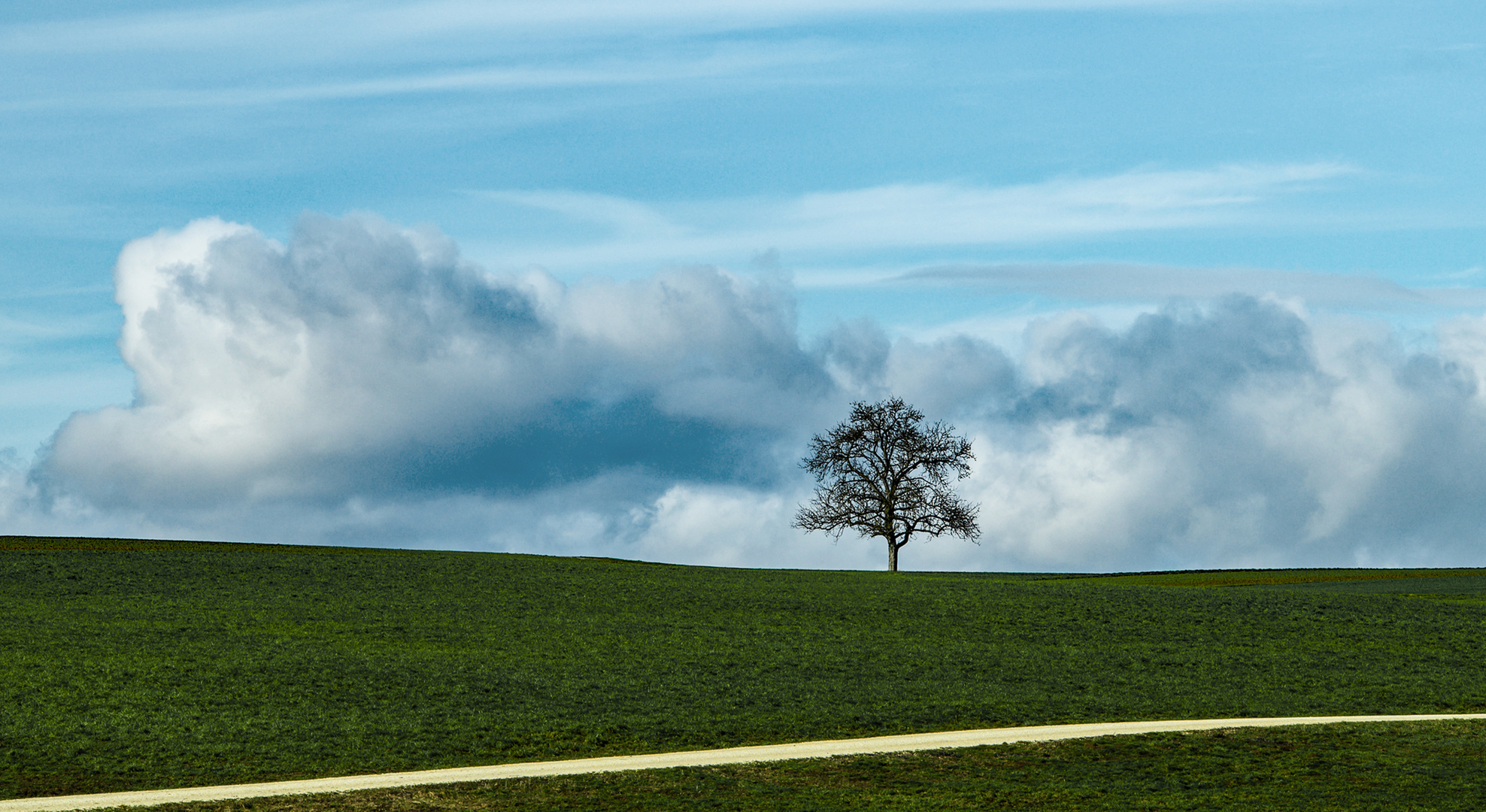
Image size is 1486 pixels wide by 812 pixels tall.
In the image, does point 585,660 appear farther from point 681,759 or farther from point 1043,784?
point 1043,784

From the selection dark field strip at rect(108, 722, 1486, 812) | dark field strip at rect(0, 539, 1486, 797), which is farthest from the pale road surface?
dark field strip at rect(0, 539, 1486, 797)

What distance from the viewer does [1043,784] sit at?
17.4 m

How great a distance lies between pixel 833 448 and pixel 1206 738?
136ft

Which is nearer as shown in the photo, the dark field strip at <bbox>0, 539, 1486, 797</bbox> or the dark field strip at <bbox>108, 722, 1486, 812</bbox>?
the dark field strip at <bbox>108, 722, 1486, 812</bbox>

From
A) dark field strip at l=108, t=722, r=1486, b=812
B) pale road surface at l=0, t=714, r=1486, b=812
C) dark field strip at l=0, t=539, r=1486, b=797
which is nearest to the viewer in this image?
dark field strip at l=108, t=722, r=1486, b=812

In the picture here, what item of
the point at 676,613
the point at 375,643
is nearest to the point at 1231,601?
the point at 676,613

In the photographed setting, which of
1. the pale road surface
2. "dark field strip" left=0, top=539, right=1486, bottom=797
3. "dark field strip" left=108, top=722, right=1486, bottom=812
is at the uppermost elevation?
"dark field strip" left=0, top=539, right=1486, bottom=797

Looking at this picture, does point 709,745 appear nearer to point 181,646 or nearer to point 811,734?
point 811,734

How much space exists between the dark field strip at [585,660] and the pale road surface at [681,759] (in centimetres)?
56

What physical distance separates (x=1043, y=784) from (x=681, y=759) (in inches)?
191

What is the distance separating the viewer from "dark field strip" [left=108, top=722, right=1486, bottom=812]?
16.1 metres

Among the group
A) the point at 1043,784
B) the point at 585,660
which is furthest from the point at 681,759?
the point at 585,660

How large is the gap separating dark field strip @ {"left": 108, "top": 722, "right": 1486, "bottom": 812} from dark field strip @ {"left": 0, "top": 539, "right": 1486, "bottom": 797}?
230 cm

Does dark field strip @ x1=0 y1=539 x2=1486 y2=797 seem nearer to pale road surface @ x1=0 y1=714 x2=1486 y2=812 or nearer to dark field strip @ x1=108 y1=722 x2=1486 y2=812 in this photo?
pale road surface @ x1=0 y1=714 x2=1486 y2=812
